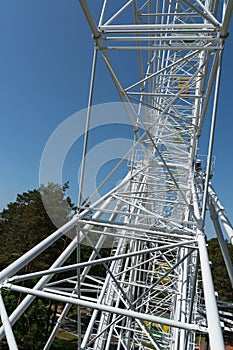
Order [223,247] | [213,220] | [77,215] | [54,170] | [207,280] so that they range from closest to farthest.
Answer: [207,280] < [54,170] < [77,215] < [223,247] < [213,220]

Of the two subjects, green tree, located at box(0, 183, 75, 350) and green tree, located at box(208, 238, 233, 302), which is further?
green tree, located at box(208, 238, 233, 302)

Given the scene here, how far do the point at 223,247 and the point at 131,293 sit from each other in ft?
9.66

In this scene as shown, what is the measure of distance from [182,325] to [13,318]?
186cm

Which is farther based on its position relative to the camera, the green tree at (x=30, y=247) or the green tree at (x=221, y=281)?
the green tree at (x=221, y=281)

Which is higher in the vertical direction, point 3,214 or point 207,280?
point 3,214

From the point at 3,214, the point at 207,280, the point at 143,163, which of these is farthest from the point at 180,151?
the point at 3,214

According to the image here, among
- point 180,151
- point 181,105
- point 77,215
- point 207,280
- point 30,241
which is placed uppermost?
point 181,105

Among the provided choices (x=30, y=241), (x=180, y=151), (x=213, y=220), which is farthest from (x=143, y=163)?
(x=30, y=241)

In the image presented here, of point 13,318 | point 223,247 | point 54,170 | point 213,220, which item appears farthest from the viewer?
point 213,220

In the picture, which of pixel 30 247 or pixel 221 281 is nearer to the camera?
Result: pixel 30 247

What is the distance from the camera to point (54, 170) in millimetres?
3680

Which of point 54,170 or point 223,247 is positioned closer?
point 54,170

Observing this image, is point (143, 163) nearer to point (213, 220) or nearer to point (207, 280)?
point (213, 220)

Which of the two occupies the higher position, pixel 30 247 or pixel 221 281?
pixel 30 247
